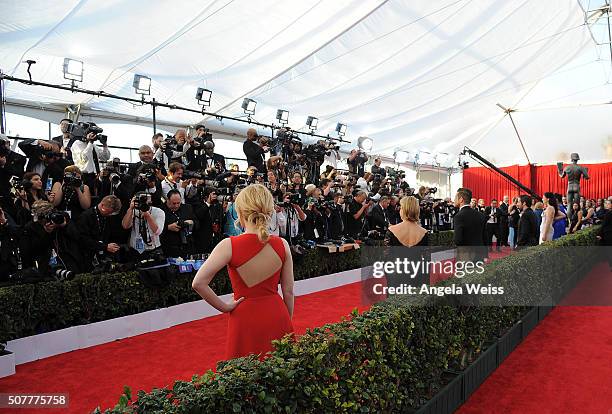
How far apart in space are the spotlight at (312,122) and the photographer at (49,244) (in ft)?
30.8

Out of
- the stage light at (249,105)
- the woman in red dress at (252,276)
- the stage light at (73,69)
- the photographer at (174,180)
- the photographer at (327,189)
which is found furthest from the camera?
the stage light at (249,105)

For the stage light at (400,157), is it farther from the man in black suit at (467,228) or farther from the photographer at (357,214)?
the man in black suit at (467,228)

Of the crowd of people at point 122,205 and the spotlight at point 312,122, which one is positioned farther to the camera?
the spotlight at point 312,122

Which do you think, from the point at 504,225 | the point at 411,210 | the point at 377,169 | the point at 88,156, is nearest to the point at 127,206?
the point at 88,156

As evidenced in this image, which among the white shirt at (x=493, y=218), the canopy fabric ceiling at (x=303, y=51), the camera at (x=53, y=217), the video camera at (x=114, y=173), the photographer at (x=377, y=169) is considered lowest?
the white shirt at (x=493, y=218)

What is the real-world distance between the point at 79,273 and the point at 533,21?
Result: 13.4m

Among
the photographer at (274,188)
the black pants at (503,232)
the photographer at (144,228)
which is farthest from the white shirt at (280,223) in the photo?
the black pants at (503,232)

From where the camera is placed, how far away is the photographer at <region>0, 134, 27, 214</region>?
17.7 ft

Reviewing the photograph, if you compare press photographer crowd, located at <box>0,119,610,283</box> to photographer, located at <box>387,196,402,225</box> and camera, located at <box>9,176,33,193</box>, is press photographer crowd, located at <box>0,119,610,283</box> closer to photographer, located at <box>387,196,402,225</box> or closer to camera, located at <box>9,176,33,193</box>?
camera, located at <box>9,176,33,193</box>

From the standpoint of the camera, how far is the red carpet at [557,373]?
12.2ft

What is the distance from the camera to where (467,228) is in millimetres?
5547

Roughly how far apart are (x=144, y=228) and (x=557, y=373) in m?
4.61

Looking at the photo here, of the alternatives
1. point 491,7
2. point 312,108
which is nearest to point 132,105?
point 312,108

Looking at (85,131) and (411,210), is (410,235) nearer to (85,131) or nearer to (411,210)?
(411,210)
